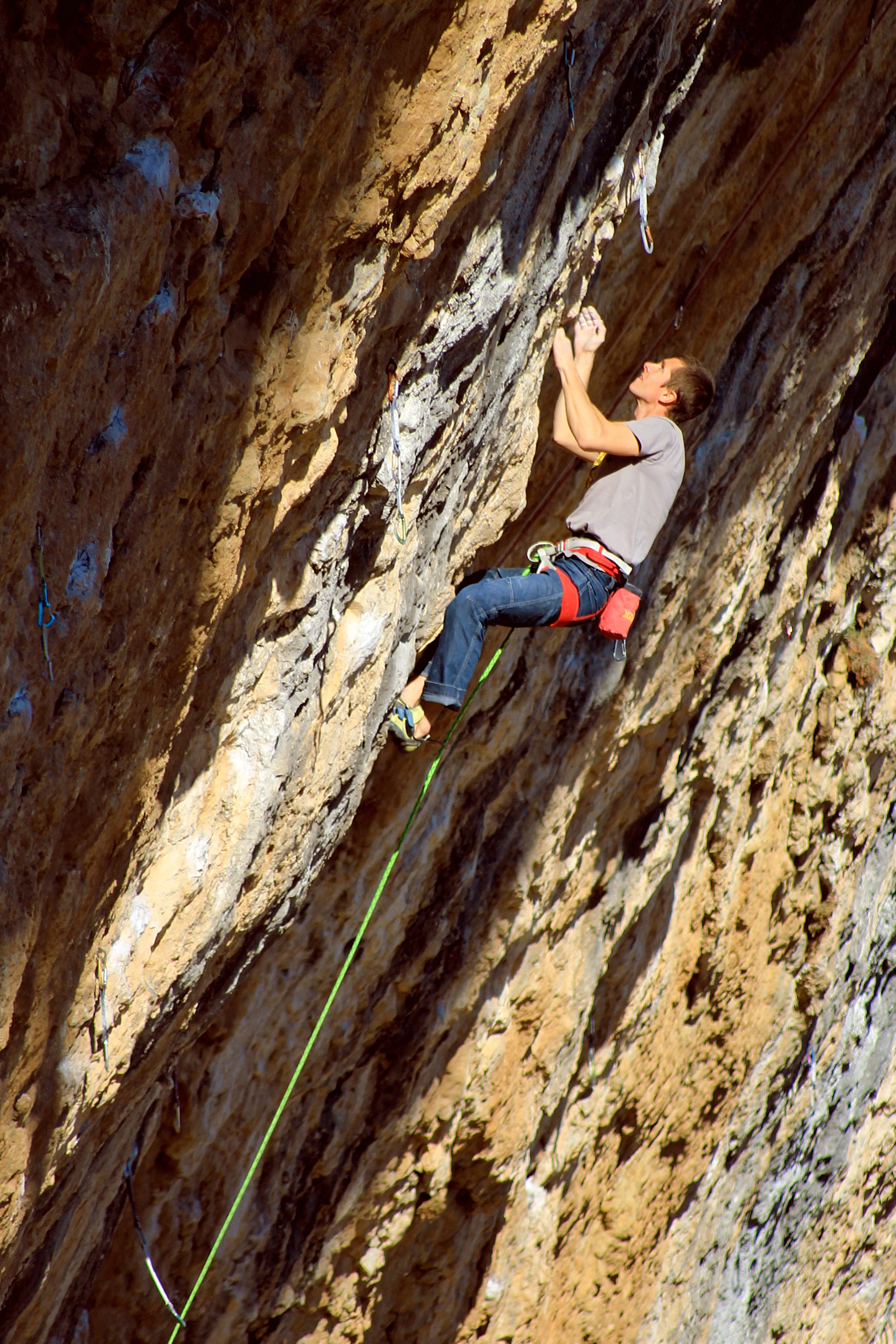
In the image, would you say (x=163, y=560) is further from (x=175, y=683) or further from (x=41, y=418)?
(x=41, y=418)

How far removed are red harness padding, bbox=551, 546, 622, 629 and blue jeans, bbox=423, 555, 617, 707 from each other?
0.09 feet

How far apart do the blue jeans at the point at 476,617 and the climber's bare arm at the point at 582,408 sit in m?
0.49

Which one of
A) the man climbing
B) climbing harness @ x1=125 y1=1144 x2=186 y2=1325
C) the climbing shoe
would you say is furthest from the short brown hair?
climbing harness @ x1=125 y1=1144 x2=186 y2=1325

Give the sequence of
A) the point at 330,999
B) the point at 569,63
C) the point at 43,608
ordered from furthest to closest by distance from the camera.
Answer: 1. the point at 330,999
2. the point at 569,63
3. the point at 43,608

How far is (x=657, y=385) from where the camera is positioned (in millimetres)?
4246

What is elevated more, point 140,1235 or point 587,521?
point 587,521

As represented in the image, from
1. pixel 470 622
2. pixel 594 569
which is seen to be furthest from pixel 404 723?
pixel 594 569

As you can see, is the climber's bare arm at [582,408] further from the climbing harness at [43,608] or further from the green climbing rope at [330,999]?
the climbing harness at [43,608]

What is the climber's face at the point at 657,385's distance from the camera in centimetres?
424

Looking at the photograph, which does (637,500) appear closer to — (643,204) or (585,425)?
(585,425)

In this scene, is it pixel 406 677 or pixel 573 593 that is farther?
pixel 573 593

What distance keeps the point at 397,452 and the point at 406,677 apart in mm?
952

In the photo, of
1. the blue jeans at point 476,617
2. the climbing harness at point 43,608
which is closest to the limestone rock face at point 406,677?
the climbing harness at point 43,608

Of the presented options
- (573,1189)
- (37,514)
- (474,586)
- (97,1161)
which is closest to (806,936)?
(573,1189)
